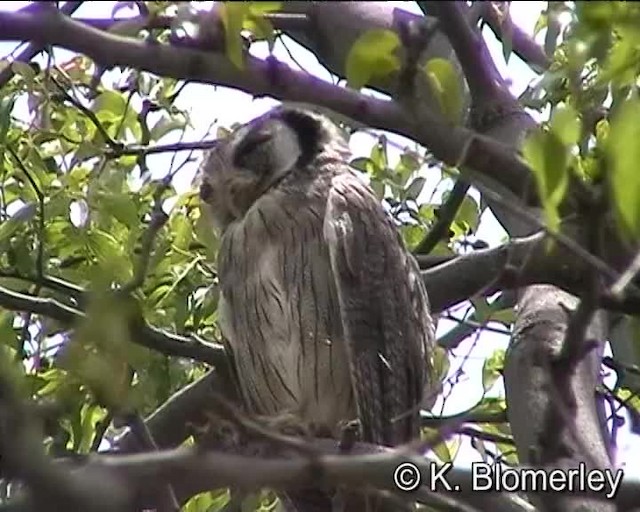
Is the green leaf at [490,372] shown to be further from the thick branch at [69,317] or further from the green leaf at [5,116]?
the green leaf at [5,116]

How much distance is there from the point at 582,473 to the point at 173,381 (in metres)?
1.34

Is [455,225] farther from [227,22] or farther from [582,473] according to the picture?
[227,22]

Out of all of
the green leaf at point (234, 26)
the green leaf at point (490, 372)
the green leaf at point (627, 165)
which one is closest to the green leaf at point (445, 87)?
the green leaf at point (234, 26)

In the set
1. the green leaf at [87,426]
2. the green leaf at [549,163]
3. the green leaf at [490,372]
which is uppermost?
the green leaf at [490,372]

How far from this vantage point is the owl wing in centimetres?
304

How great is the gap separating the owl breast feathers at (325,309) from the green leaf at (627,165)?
70.3 inches

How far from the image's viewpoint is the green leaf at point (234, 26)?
4.74 ft

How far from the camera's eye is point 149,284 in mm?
2982

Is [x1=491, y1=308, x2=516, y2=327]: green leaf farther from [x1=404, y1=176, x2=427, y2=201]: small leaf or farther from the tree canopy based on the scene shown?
[x1=404, y1=176, x2=427, y2=201]: small leaf

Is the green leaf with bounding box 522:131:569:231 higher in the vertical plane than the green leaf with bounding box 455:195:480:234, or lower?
lower

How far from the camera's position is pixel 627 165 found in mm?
1176

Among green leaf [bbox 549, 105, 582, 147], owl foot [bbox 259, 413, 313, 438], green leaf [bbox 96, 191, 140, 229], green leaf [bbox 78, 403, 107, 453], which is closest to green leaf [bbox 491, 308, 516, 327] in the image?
owl foot [bbox 259, 413, 313, 438]

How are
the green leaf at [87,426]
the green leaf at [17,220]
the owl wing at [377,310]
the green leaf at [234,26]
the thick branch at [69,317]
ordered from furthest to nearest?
1. the owl wing at [377,310]
2. the green leaf at [17,220]
3. the green leaf at [87,426]
4. the thick branch at [69,317]
5. the green leaf at [234,26]

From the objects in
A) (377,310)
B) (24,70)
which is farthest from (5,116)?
(377,310)
